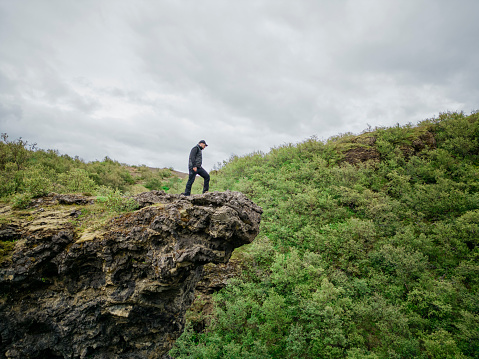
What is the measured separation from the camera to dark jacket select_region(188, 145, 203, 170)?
30.7 feet

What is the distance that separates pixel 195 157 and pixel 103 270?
564cm

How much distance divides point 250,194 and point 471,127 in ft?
74.3

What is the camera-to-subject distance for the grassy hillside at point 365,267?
10.1 meters

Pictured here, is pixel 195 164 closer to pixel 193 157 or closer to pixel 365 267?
pixel 193 157

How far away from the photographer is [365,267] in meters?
13.2

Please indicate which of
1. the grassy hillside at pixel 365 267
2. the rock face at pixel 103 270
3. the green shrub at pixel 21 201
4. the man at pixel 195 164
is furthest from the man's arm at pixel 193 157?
the grassy hillside at pixel 365 267

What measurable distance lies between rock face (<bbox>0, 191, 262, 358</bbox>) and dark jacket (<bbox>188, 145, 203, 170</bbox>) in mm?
2281

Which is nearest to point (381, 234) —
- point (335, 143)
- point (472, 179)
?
point (472, 179)

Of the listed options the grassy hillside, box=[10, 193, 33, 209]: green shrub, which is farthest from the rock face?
the grassy hillside

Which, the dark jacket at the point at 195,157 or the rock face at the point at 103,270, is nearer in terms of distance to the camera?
the rock face at the point at 103,270

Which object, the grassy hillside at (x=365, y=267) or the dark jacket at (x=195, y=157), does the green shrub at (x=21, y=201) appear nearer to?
the dark jacket at (x=195, y=157)

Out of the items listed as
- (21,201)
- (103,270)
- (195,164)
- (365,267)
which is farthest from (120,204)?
(365,267)

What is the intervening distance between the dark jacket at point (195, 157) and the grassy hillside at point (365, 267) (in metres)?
7.91

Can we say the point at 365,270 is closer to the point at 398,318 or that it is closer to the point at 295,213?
the point at 398,318
